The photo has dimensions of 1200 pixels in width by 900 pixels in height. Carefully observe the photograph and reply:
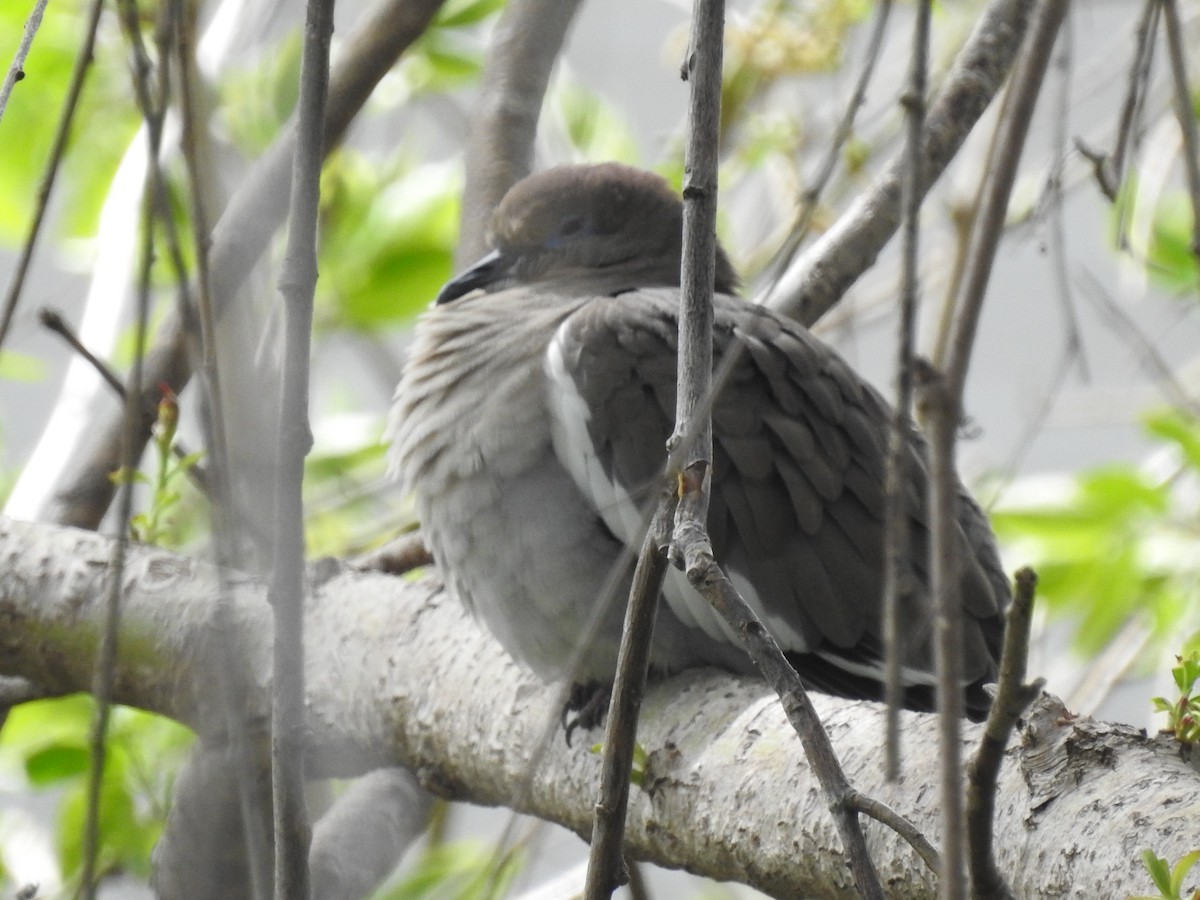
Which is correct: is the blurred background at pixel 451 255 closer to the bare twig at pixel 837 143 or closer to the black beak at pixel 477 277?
the black beak at pixel 477 277

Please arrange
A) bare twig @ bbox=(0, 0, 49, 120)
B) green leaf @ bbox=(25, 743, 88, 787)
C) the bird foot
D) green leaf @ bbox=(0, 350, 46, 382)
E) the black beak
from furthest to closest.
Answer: green leaf @ bbox=(0, 350, 46, 382) < the black beak < green leaf @ bbox=(25, 743, 88, 787) < the bird foot < bare twig @ bbox=(0, 0, 49, 120)

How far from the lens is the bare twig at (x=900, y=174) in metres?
1.79

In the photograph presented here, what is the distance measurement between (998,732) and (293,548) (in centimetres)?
43

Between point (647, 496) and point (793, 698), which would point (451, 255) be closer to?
point (647, 496)

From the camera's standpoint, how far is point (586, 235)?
236 centimetres

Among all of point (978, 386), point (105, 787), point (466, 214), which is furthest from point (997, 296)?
point (105, 787)

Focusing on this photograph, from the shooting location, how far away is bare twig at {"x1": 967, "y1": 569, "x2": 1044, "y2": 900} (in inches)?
23.6

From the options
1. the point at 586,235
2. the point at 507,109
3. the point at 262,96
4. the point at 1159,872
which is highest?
the point at 262,96

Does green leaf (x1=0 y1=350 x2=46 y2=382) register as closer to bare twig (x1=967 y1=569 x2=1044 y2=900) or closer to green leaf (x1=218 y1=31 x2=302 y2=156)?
green leaf (x1=218 y1=31 x2=302 y2=156)

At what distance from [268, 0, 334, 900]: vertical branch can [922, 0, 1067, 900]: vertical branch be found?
16.6 inches

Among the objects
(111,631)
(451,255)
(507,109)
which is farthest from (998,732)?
(451,255)

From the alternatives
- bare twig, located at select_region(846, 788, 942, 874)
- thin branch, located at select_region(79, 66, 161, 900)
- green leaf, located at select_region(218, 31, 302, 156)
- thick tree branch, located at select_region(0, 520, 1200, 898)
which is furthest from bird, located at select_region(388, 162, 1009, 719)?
bare twig, located at select_region(846, 788, 942, 874)

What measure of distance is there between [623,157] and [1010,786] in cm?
207

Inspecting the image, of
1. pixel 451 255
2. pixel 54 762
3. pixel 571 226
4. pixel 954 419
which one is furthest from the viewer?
pixel 451 255
